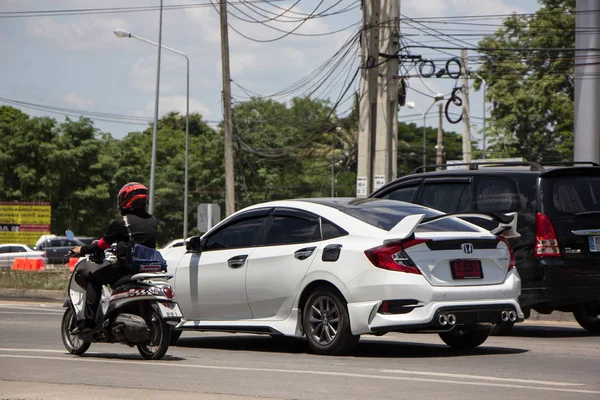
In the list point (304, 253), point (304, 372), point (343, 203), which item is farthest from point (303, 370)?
point (343, 203)

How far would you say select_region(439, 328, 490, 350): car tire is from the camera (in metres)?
11.0

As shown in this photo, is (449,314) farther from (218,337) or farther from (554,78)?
(554,78)

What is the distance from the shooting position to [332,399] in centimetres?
711

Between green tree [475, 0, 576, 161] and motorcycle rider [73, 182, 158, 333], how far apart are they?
49.2 metres

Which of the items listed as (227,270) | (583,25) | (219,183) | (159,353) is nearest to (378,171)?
(583,25)

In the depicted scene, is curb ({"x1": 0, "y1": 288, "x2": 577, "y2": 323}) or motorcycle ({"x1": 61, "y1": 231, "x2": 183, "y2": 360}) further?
curb ({"x1": 0, "y1": 288, "x2": 577, "y2": 323})

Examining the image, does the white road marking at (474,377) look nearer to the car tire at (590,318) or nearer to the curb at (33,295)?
the car tire at (590,318)

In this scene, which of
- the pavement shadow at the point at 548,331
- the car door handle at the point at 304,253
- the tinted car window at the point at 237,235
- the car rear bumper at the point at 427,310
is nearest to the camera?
the car rear bumper at the point at 427,310

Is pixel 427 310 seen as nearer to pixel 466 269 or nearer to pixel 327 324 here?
pixel 466 269

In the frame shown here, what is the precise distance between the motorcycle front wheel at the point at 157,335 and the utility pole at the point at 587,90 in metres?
16.1

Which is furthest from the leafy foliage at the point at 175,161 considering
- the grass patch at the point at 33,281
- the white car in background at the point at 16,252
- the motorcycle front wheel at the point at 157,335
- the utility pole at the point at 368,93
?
the motorcycle front wheel at the point at 157,335

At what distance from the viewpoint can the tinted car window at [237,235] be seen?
11281 millimetres

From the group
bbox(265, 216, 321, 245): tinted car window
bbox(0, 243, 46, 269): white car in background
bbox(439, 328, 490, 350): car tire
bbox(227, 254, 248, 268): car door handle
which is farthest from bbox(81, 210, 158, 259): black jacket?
bbox(0, 243, 46, 269): white car in background

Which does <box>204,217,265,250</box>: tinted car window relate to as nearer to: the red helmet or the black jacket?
the black jacket
